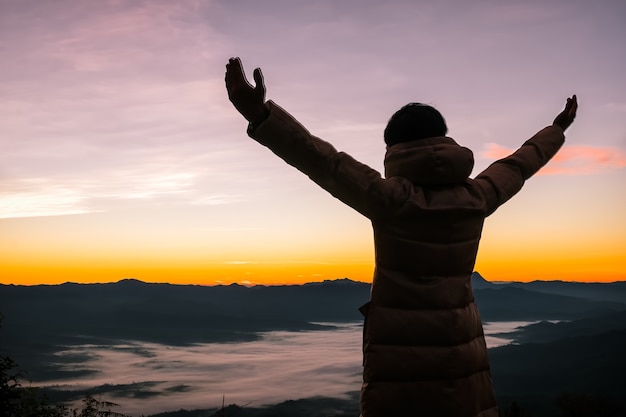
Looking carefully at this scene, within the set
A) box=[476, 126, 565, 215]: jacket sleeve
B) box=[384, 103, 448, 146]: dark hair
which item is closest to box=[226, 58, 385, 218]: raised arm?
box=[384, 103, 448, 146]: dark hair

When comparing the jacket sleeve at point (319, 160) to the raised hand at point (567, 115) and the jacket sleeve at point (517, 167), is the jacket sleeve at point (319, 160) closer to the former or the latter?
the jacket sleeve at point (517, 167)

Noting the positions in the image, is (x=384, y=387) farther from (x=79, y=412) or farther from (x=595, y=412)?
(x=595, y=412)

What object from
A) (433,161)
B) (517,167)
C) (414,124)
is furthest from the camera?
(517,167)

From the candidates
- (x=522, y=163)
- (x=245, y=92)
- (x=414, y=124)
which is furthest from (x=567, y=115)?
(x=245, y=92)

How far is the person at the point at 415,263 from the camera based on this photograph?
2.60m

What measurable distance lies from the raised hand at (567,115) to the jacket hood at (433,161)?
124 cm

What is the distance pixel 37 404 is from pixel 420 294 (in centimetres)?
1090

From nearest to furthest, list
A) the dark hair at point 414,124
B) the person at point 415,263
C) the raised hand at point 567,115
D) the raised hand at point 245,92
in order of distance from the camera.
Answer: the raised hand at point 245,92 → the person at point 415,263 → the dark hair at point 414,124 → the raised hand at point 567,115

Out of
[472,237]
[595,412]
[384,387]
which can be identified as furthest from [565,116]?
[595,412]

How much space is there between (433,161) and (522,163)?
2.81 ft

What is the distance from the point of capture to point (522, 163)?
329 cm

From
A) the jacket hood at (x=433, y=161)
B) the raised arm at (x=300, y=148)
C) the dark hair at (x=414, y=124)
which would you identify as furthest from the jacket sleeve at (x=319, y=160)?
the dark hair at (x=414, y=124)

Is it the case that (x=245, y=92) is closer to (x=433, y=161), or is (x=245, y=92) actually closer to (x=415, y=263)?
(x=433, y=161)

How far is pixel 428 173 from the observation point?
2699 millimetres
